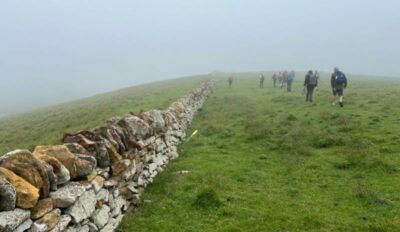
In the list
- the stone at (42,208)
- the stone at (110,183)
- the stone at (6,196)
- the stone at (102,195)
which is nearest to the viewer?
the stone at (6,196)

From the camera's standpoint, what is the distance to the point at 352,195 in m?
12.1

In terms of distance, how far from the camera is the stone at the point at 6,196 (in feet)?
20.8

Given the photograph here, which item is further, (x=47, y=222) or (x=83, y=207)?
(x=83, y=207)

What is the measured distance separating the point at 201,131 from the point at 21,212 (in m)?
16.6

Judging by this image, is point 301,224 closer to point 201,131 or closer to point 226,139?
point 226,139

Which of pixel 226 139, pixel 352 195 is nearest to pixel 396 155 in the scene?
pixel 352 195

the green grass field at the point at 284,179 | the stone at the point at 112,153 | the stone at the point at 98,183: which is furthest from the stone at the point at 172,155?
the stone at the point at 98,183

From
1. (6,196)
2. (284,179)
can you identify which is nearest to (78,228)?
(6,196)

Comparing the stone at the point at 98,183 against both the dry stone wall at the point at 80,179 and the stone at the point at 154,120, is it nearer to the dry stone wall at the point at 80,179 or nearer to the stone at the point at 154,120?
the dry stone wall at the point at 80,179

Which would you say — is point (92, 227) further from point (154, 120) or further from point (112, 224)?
point (154, 120)

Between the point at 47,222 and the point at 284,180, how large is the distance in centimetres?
834

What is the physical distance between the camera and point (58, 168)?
26.4 feet

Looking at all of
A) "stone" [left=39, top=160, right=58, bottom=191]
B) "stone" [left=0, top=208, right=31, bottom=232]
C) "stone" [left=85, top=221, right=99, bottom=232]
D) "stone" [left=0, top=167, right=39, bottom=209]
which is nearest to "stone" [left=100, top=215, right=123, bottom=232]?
"stone" [left=85, top=221, right=99, bottom=232]

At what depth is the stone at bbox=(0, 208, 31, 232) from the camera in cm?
609
